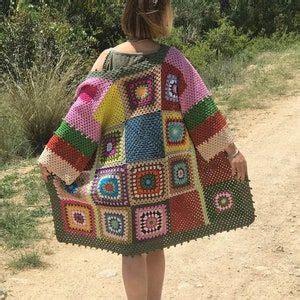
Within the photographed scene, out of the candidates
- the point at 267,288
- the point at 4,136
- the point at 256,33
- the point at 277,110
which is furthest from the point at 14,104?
the point at 256,33

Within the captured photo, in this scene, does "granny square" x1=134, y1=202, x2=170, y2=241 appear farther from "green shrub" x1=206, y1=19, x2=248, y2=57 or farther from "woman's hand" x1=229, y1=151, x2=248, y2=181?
"green shrub" x1=206, y1=19, x2=248, y2=57

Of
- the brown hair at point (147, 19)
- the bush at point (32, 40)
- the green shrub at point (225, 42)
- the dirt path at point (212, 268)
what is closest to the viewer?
the brown hair at point (147, 19)

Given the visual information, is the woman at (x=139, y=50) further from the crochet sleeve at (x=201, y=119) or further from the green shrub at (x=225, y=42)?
the green shrub at (x=225, y=42)

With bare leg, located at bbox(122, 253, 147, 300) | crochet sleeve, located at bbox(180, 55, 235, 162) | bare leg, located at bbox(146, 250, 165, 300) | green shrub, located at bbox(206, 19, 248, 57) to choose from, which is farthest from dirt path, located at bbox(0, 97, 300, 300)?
green shrub, located at bbox(206, 19, 248, 57)

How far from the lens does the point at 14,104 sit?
662 cm

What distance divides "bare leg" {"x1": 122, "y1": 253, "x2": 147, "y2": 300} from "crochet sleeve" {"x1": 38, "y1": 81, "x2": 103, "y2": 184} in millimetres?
425

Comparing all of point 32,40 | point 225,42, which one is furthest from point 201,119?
point 225,42

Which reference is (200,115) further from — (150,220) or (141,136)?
(150,220)

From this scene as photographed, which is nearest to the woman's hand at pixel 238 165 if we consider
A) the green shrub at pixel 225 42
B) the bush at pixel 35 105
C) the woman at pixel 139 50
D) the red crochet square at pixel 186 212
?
the woman at pixel 139 50

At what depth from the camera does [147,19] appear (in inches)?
95.6

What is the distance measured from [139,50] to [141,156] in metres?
0.43

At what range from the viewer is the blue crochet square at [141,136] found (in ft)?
8.04

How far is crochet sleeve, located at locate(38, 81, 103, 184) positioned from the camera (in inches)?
97.1

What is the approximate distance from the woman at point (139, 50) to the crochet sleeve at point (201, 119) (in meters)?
0.02
